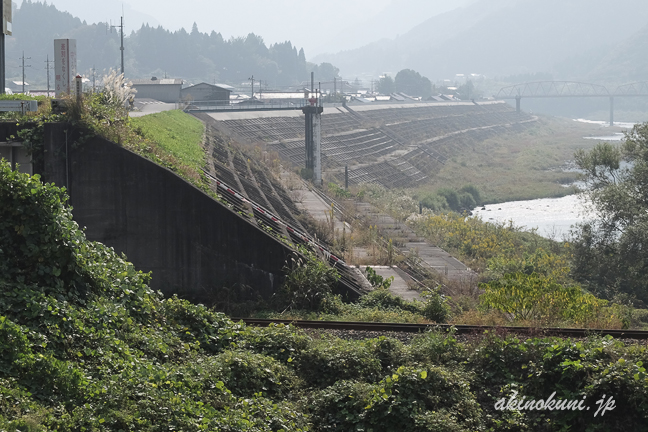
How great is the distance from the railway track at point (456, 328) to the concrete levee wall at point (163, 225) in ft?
9.92

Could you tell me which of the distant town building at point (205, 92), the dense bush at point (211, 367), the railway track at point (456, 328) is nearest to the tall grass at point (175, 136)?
the railway track at point (456, 328)

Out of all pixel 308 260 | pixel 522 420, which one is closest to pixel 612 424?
pixel 522 420

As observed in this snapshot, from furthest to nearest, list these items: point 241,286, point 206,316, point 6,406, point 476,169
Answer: point 476,169 → point 241,286 → point 206,316 → point 6,406

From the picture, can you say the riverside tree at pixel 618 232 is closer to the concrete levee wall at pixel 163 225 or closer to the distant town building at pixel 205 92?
the concrete levee wall at pixel 163 225

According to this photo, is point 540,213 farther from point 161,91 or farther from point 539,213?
point 161,91

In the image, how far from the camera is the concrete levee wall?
16.5 m

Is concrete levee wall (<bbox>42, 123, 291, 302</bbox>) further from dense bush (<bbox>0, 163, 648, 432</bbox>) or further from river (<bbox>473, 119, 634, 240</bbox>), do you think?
river (<bbox>473, 119, 634, 240</bbox>)

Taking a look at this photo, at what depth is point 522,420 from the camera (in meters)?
9.05

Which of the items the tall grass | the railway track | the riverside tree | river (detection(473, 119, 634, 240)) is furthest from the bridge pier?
the railway track

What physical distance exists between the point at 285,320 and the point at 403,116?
89.7 m

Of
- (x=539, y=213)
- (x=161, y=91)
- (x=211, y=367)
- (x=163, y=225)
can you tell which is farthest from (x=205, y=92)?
(x=211, y=367)

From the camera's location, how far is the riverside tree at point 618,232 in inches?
1016

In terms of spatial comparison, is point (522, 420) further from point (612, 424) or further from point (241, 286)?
point (241, 286)

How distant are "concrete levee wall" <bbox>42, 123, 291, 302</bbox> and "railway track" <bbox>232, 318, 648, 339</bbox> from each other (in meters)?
3.02
